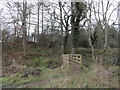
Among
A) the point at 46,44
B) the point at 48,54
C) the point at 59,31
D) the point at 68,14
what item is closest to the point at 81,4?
the point at 68,14

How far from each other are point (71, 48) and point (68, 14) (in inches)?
134

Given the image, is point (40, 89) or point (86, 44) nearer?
point (40, 89)

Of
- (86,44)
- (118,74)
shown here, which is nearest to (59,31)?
(86,44)

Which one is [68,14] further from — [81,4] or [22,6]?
[22,6]

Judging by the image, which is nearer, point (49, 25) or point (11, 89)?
point (11, 89)

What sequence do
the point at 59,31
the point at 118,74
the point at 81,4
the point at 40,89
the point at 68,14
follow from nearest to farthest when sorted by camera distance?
the point at 40,89
the point at 118,74
the point at 81,4
the point at 68,14
the point at 59,31

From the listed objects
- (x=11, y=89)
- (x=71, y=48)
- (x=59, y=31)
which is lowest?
(x=11, y=89)

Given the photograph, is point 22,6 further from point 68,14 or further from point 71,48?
point 71,48

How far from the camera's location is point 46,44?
1577 centimetres

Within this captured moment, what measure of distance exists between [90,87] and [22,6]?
9.84 m

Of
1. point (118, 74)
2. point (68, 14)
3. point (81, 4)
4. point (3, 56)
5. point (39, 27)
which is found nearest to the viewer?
point (118, 74)

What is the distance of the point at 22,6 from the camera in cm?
1190

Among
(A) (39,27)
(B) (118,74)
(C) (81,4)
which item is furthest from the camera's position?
(A) (39,27)

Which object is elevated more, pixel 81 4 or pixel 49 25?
pixel 81 4
